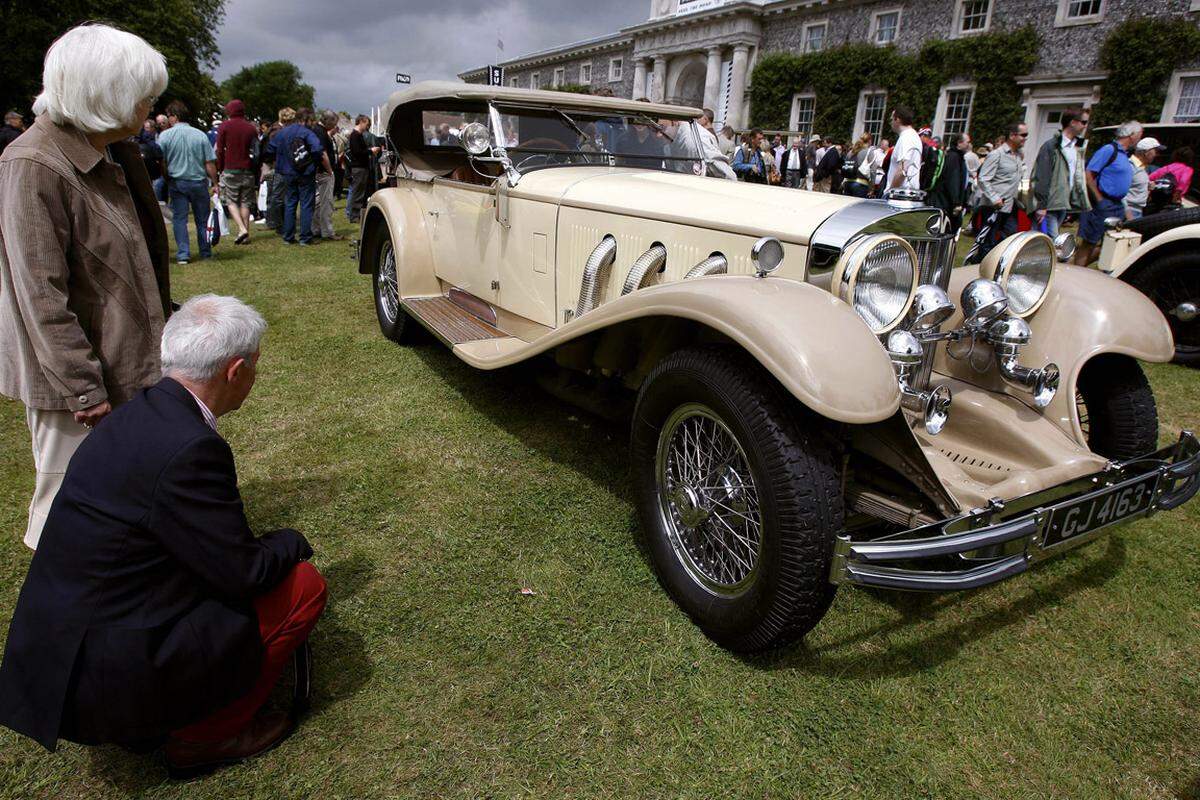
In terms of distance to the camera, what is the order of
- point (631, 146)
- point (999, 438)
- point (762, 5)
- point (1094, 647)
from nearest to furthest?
point (1094, 647) < point (999, 438) < point (631, 146) < point (762, 5)

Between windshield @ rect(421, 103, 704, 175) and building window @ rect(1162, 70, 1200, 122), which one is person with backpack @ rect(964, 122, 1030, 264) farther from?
building window @ rect(1162, 70, 1200, 122)

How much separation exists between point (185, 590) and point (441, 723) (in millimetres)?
876

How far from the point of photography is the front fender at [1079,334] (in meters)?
2.87

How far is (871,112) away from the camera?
83.0ft

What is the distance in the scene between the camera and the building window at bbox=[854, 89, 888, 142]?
80.9 ft

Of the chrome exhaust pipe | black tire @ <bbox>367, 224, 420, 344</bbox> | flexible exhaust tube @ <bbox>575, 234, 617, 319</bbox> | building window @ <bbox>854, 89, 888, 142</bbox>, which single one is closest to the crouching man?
flexible exhaust tube @ <bbox>575, 234, 617, 319</bbox>

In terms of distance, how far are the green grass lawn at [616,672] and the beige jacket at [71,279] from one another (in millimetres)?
1070

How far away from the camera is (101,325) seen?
7.53ft

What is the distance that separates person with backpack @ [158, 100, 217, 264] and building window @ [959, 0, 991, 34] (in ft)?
74.5

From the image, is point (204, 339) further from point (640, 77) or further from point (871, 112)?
point (640, 77)

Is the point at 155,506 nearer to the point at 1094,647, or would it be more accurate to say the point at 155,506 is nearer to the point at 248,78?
the point at 1094,647

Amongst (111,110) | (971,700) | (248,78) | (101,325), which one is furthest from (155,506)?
(248,78)

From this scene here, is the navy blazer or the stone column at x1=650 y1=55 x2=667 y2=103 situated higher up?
the stone column at x1=650 y1=55 x2=667 y2=103

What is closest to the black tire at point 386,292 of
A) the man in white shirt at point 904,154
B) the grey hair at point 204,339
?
the grey hair at point 204,339
